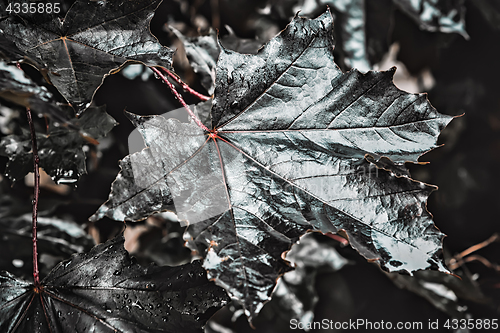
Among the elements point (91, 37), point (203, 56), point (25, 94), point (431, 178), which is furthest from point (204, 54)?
point (431, 178)

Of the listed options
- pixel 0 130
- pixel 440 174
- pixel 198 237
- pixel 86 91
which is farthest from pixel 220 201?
pixel 440 174

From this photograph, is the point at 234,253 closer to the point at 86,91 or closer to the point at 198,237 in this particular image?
the point at 198,237

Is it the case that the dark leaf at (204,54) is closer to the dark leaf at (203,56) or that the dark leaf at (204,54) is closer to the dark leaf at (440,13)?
the dark leaf at (203,56)

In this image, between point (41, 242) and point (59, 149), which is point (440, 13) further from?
point (41, 242)

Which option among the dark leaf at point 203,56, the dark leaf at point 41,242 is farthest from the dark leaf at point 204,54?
the dark leaf at point 41,242

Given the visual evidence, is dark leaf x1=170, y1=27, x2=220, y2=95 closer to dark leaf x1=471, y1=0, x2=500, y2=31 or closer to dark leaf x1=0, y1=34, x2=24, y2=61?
dark leaf x1=0, y1=34, x2=24, y2=61
